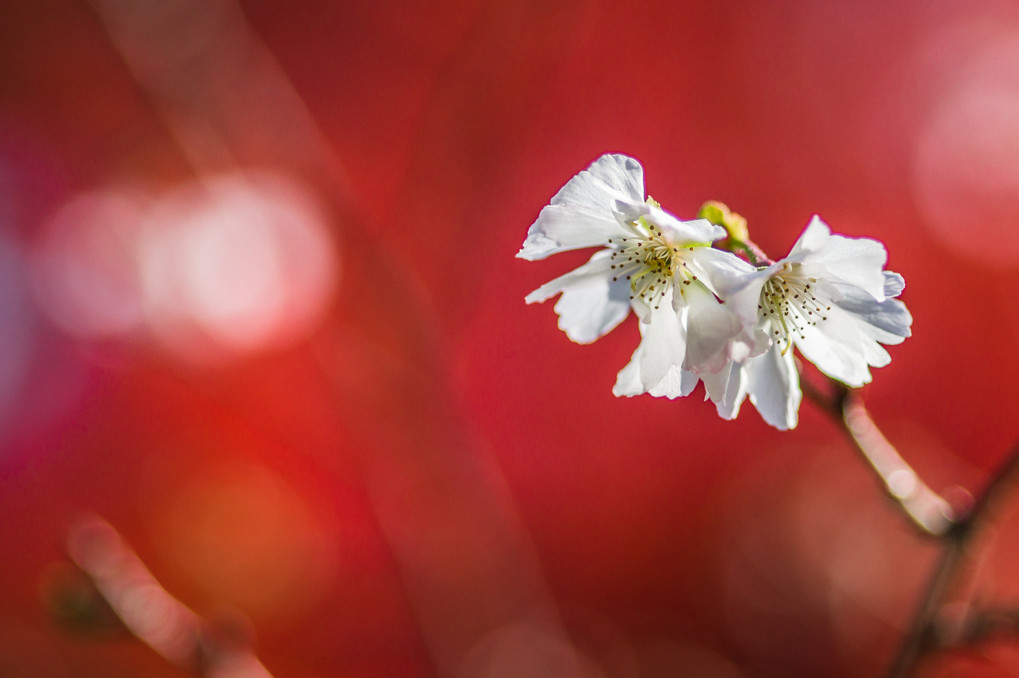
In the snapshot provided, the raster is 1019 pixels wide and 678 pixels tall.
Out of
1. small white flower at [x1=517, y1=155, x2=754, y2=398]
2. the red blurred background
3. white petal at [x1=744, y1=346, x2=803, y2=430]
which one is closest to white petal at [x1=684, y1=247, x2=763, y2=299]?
small white flower at [x1=517, y1=155, x2=754, y2=398]

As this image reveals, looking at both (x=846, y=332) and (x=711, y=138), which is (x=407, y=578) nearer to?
(x=846, y=332)

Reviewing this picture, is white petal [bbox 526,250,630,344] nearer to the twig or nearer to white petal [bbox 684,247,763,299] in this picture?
white petal [bbox 684,247,763,299]

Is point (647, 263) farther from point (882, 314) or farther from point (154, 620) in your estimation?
point (154, 620)

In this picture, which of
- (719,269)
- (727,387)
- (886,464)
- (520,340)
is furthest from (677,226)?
(520,340)

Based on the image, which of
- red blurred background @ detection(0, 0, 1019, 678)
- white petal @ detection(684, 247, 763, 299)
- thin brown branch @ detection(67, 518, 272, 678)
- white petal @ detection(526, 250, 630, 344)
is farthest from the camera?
red blurred background @ detection(0, 0, 1019, 678)

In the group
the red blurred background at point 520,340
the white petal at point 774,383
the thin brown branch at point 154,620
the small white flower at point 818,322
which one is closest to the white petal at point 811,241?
the small white flower at point 818,322

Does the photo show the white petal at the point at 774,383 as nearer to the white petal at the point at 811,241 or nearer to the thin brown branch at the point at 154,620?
the white petal at the point at 811,241
